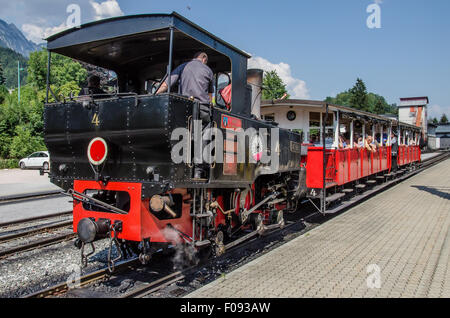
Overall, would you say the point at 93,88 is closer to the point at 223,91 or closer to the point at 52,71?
the point at 223,91

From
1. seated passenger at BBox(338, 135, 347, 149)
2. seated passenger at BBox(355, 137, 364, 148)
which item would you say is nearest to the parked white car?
seated passenger at BBox(355, 137, 364, 148)

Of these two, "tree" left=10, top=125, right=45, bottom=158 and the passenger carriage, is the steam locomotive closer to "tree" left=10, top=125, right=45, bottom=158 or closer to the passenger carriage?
the passenger carriage

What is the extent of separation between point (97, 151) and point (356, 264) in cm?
397

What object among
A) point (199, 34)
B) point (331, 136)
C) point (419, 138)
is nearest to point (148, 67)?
point (199, 34)

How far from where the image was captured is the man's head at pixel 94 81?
205 inches

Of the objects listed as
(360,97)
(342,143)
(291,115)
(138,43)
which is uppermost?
(360,97)

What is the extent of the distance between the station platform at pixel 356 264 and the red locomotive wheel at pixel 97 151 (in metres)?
1.93

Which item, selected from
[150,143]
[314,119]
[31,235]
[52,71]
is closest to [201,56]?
[150,143]

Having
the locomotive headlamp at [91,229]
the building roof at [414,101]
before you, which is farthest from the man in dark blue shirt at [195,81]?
the building roof at [414,101]

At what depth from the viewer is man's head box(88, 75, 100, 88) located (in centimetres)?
521

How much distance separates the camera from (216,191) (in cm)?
525

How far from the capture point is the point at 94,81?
5.27m

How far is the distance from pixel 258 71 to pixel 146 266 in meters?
3.64

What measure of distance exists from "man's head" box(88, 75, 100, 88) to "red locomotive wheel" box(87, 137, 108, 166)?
1014 mm
